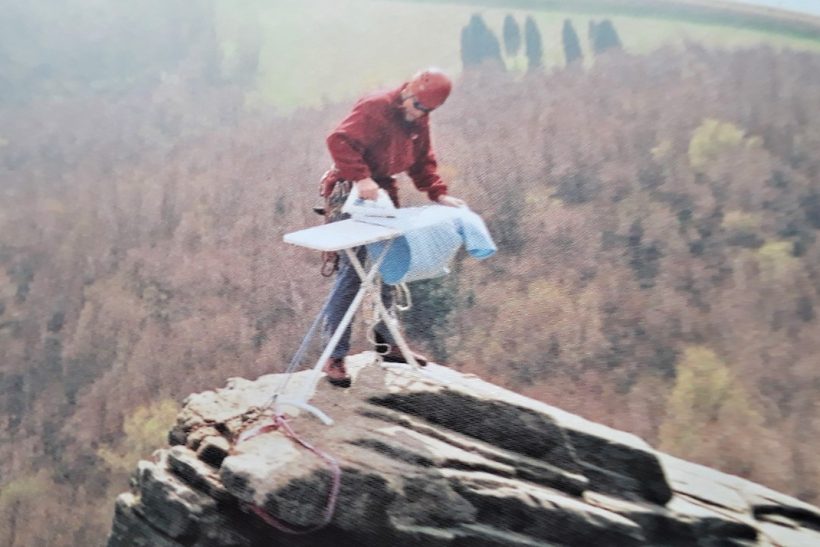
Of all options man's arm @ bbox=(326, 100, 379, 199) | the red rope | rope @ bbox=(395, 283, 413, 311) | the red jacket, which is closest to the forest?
rope @ bbox=(395, 283, 413, 311)

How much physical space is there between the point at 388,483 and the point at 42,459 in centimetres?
170

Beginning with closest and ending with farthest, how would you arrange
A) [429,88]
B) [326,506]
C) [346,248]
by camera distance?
[326,506], [346,248], [429,88]

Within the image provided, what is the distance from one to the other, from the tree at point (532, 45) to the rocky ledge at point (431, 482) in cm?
130

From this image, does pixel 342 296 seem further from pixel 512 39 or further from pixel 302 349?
pixel 512 39

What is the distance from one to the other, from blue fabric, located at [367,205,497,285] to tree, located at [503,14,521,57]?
872 mm

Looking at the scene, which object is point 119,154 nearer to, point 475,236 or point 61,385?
point 61,385

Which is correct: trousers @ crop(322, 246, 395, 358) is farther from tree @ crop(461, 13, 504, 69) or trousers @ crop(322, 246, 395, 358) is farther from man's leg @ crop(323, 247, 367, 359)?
tree @ crop(461, 13, 504, 69)

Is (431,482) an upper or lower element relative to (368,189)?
lower

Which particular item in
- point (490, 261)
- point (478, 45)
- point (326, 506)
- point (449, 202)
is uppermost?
point (478, 45)

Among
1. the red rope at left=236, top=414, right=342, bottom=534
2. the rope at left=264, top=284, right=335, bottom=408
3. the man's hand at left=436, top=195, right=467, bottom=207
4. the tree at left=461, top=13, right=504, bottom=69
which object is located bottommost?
the red rope at left=236, top=414, right=342, bottom=534

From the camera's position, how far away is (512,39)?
2826 mm

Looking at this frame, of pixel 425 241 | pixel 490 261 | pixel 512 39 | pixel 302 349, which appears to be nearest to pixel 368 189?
pixel 425 241

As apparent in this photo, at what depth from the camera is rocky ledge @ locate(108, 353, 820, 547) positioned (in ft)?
6.62

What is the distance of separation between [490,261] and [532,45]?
952mm
